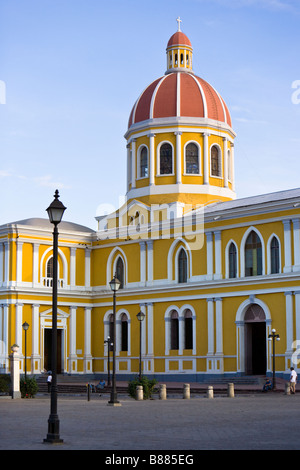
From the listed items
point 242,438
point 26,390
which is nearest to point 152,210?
point 26,390

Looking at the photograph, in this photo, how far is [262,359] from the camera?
44344 mm

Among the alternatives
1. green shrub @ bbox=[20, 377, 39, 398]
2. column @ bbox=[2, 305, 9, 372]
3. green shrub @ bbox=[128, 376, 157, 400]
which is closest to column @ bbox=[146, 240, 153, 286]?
column @ bbox=[2, 305, 9, 372]

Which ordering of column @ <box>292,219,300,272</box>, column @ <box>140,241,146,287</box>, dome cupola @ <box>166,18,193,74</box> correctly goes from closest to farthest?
column @ <box>292,219,300,272</box>, column @ <box>140,241,146,287</box>, dome cupola @ <box>166,18,193,74</box>

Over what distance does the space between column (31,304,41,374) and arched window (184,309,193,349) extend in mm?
9565

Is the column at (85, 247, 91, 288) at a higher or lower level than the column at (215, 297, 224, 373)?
higher

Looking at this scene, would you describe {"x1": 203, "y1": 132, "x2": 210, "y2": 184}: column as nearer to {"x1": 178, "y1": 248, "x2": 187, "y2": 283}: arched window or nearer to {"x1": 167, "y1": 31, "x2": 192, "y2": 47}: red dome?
{"x1": 178, "y1": 248, "x2": 187, "y2": 283}: arched window

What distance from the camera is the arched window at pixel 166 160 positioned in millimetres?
51812

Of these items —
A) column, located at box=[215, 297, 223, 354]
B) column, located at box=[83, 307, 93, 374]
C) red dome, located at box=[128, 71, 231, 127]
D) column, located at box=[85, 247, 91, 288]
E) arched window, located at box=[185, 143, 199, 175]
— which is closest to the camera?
column, located at box=[215, 297, 223, 354]

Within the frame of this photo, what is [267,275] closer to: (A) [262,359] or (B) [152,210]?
(A) [262,359]

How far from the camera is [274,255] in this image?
42.2m

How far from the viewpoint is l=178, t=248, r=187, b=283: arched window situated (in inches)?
1874

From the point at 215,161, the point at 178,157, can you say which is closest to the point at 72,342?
the point at 178,157

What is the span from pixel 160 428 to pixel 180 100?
119 feet

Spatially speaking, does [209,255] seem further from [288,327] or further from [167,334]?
[288,327]
